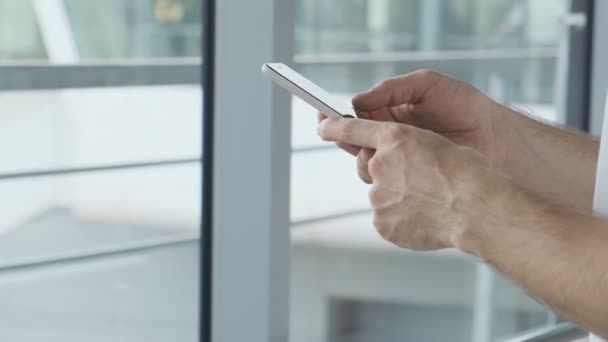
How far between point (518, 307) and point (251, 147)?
2.26 m

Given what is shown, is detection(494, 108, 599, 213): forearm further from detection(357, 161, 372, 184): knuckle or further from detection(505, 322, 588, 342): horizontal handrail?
detection(505, 322, 588, 342): horizontal handrail

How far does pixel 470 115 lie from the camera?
1.18 meters

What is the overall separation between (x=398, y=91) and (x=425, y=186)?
26 cm

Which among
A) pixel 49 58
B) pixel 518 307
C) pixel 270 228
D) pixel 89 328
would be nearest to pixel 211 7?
pixel 270 228

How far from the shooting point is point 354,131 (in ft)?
2.96

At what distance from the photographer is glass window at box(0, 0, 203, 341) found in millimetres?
1893

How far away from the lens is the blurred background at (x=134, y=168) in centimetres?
192

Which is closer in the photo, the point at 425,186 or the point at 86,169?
the point at 425,186

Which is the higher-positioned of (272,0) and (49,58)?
(272,0)

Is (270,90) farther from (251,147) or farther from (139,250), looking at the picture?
(139,250)

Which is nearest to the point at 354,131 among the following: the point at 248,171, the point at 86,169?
the point at 248,171

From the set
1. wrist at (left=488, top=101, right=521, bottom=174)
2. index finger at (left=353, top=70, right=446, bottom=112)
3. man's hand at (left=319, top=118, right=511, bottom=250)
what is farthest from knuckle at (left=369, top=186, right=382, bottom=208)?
wrist at (left=488, top=101, right=521, bottom=174)

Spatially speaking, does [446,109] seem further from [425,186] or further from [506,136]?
[425,186]

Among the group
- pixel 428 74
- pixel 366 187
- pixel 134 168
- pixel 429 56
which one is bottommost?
pixel 366 187
